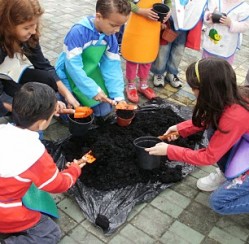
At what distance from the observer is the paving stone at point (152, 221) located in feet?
7.83

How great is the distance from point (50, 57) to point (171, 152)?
254 cm

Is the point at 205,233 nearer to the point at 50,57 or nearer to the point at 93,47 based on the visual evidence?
the point at 93,47

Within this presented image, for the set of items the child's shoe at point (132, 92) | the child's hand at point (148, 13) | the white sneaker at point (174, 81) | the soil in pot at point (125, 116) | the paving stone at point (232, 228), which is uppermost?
the child's hand at point (148, 13)

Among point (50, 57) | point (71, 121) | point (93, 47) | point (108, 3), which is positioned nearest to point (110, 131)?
point (71, 121)

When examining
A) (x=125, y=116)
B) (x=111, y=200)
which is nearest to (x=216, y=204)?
(x=111, y=200)

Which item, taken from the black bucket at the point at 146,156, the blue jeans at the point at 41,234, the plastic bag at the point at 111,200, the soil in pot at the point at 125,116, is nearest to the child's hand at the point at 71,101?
the soil in pot at the point at 125,116

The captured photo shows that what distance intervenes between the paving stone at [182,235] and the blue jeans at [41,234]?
0.68m

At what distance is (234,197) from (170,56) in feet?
6.85

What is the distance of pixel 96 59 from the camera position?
3.21 meters

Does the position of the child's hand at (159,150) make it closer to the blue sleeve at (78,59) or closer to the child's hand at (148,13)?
the blue sleeve at (78,59)

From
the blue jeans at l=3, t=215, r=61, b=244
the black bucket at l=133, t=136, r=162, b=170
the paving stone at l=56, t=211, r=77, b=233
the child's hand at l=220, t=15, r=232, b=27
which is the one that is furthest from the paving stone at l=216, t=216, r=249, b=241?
the child's hand at l=220, t=15, r=232, b=27

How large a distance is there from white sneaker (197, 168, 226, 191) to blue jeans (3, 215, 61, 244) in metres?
1.12

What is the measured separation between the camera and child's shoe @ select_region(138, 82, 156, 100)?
3.84 m

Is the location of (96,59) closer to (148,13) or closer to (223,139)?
(148,13)
